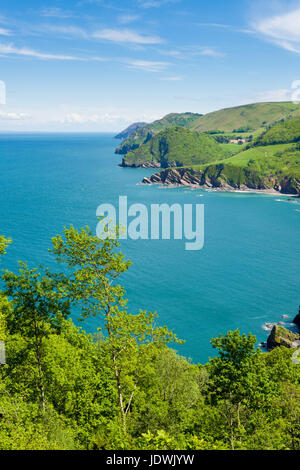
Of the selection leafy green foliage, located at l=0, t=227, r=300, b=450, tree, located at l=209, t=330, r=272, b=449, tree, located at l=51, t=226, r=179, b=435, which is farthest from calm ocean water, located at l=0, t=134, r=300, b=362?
tree, located at l=51, t=226, r=179, b=435

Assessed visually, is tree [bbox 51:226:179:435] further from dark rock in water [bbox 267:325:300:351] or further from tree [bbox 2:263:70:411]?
dark rock in water [bbox 267:325:300:351]

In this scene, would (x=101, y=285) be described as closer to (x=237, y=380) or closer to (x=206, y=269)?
(x=237, y=380)

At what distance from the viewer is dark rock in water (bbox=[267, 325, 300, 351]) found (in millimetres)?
70125

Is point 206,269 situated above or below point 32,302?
below

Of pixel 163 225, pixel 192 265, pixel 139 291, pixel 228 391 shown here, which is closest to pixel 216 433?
pixel 228 391

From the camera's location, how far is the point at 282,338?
70438 millimetres

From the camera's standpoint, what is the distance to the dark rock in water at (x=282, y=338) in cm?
7012

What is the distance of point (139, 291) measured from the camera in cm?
9225

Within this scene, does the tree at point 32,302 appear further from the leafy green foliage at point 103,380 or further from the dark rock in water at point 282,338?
the dark rock in water at point 282,338

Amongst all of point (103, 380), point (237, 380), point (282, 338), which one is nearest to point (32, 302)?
point (103, 380)

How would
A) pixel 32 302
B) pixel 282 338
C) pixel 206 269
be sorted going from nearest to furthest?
pixel 32 302 < pixel 282 338 < pixel 206 269

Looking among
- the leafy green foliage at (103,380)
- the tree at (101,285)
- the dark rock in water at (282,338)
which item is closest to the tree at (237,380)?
the leafy green foliage at (103,380)
